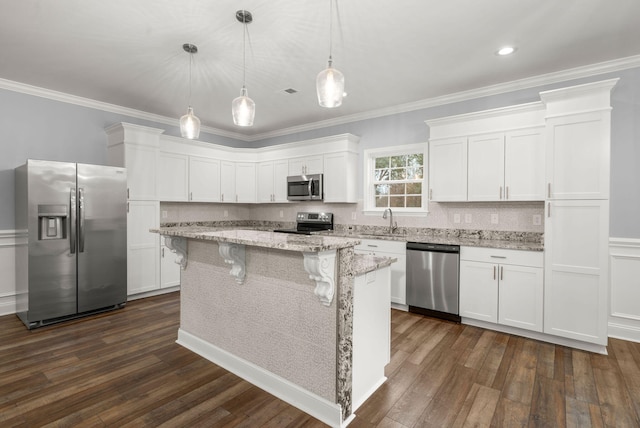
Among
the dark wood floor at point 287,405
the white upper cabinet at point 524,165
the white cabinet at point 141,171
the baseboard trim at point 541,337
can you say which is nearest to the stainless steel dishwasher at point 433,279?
the baseboard trim at point 541,337

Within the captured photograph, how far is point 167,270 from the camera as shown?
483cm

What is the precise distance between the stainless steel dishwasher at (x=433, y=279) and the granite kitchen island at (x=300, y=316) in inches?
60.4

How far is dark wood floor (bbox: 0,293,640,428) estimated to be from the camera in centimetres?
200

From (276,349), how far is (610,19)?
355 centimetres

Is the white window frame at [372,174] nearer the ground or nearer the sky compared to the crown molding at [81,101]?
nearer the ground

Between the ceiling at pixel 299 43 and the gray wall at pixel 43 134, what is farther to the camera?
the gray wall at pixel 43 134

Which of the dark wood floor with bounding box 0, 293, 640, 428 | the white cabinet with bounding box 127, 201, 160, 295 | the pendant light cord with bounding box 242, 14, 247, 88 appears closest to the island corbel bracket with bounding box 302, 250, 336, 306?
the dark wood floor with bounding box 0, 293, 640, 428

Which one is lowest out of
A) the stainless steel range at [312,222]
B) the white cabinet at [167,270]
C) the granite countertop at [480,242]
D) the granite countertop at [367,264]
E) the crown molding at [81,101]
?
the white cabinet at [167,270]

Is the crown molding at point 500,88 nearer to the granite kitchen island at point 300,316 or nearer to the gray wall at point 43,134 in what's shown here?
the granite kitchen island at point 300,316

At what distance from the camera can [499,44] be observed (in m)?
2.87

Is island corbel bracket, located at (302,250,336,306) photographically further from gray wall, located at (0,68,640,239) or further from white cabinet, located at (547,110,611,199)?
gray wall, located at (0,68,640,239)

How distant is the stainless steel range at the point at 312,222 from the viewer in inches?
212

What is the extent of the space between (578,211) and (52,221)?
17.7ft

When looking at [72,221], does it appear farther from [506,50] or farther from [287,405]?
[506,50]
